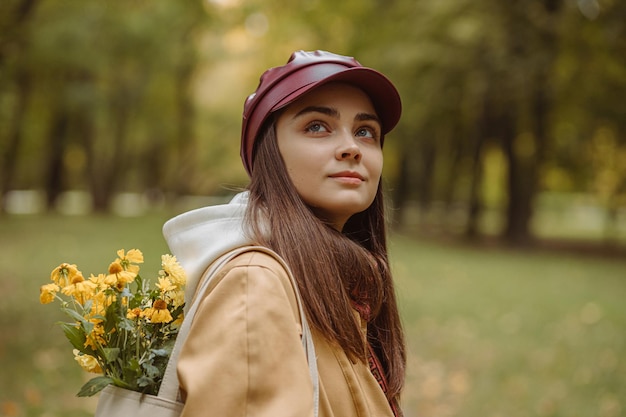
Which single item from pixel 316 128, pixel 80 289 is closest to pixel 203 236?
pixel 80 289

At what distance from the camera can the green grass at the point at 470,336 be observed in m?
6.00

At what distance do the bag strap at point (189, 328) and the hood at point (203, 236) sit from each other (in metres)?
0.04

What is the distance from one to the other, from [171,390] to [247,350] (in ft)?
0.80

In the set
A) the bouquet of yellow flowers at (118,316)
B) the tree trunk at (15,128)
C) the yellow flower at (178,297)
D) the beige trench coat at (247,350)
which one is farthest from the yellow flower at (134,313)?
the tree trunk at (15,128)

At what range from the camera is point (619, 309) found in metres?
10.5

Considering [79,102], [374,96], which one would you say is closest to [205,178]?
[79,102]

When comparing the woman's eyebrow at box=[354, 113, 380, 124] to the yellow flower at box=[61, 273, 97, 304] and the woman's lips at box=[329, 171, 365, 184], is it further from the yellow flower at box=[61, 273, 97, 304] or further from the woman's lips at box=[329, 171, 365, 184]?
the yellow flower at box=[61, 273, 97, 304]

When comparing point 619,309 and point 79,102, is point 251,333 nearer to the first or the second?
point 619,309

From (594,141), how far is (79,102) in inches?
721

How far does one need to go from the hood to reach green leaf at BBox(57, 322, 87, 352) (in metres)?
0.31

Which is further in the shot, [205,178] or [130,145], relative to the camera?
[205,178]

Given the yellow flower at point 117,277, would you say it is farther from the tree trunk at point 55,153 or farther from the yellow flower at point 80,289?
the tree trunk at point 55,153

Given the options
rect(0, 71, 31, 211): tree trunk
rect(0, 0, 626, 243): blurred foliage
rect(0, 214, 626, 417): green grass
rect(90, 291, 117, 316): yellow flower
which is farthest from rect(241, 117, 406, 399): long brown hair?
rect(0, 71, 31, 211): tree trunk

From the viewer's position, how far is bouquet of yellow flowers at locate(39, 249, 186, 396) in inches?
70.1
